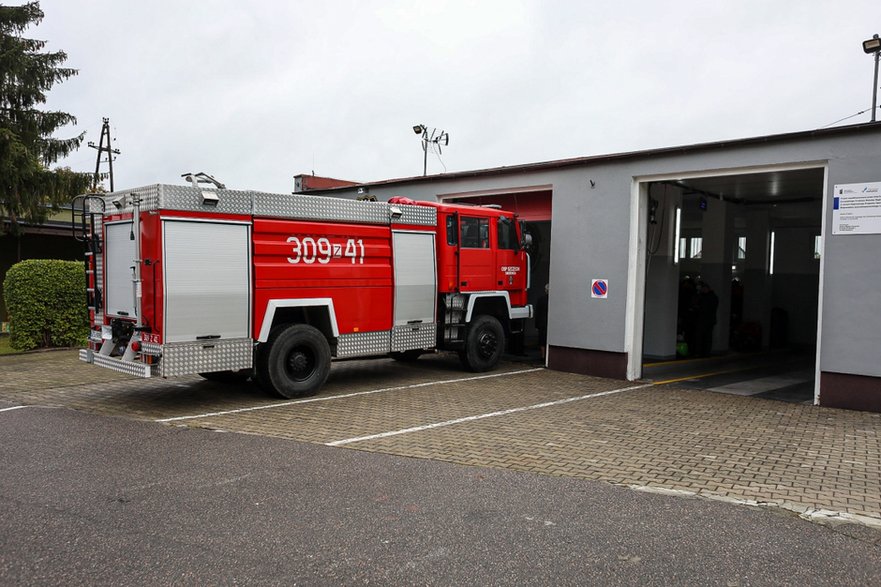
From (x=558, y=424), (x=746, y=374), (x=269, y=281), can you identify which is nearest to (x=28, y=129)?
(x=269, y=281)

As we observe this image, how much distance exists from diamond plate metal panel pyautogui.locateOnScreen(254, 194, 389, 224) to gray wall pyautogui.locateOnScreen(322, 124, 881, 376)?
3933mm

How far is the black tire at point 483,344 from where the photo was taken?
12453mm

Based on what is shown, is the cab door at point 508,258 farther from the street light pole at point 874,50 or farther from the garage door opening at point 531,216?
the street light pole at point 874,50

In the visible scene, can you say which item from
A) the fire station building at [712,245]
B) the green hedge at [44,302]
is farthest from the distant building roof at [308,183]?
the green hedge at [44,302]

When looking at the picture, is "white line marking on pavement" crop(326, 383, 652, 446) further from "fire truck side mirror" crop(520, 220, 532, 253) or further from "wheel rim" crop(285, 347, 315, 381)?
"fire truck side mirror" crop(520, 220, 532, 253)

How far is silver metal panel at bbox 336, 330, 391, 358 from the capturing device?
405 inches

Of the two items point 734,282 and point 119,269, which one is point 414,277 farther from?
point 734,282

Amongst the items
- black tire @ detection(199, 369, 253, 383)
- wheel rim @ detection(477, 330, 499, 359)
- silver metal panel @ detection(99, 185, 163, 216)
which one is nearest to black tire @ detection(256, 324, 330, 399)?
black tire @ detection(199, 369, 253, 383)

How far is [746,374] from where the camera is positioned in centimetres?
1398

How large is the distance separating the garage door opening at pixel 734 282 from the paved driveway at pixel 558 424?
2.50m

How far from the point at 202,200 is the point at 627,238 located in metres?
7.19

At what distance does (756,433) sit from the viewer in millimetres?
8234

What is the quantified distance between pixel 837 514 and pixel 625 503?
1.56m

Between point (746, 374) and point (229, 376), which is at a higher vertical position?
point (229, 376)
